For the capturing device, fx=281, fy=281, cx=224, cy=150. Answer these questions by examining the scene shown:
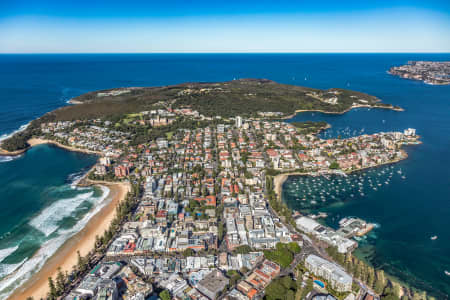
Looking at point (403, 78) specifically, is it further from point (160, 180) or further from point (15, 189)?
point (15, 189)

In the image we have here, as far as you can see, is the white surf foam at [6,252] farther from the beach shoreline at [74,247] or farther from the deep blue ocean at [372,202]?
the beach shoreline at [74,247]

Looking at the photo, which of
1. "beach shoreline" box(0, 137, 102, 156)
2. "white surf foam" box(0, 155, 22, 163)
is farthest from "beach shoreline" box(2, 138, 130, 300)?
"white surf foam" box(0, 155, 22, 163)

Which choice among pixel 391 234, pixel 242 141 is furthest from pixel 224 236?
pixel 242 141

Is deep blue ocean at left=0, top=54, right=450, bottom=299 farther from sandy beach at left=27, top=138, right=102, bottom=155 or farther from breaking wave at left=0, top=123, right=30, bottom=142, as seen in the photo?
sandy beach at left=27, top=138, right=102, bottom=155

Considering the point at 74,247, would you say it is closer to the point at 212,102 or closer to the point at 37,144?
the point at 37,144

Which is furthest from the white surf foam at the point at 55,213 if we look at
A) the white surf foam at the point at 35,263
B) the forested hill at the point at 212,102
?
the forested hill at the point at 212,102

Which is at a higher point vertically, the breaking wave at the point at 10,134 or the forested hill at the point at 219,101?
the forested hill at the point at 219,101
